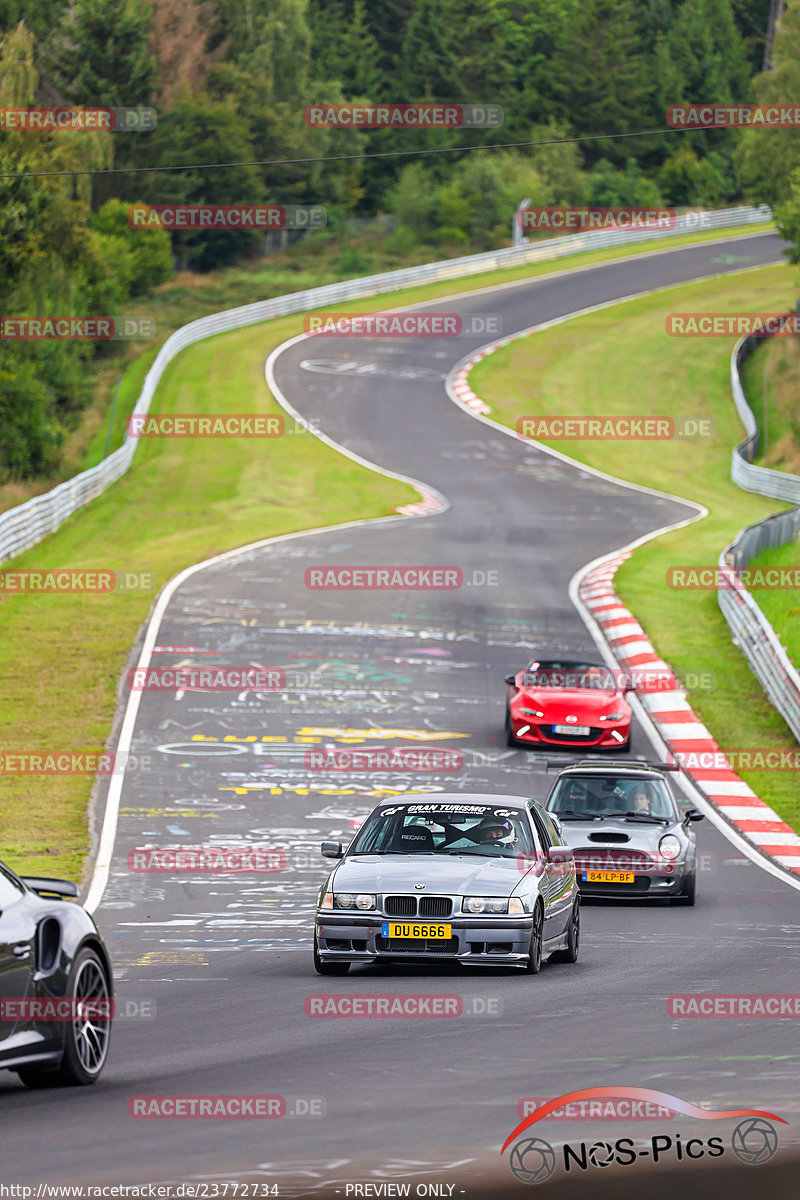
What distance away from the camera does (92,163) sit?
63.0 meters

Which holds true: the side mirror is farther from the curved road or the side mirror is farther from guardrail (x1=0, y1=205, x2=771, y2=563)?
guardrail (x1=0, y1=205, x2=771, y2=563)

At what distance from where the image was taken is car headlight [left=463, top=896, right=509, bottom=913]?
1165 centimetres

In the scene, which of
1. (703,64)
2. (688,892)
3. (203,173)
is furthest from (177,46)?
(688,892)

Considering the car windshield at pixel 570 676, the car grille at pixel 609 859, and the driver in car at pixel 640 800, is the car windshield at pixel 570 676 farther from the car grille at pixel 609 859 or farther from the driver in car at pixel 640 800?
the car grille at pixel 609 859

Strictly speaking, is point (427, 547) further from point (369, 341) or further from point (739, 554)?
point (369, 341)

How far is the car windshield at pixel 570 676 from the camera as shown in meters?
24.5

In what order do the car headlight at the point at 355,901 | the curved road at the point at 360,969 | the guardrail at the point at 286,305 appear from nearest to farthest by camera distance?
the curved road at the point at 360,969 → the car headlight at the point at 355,901 → the guardrail at the point at 286,305

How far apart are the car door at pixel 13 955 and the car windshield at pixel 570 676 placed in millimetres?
16802

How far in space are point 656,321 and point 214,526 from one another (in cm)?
3535

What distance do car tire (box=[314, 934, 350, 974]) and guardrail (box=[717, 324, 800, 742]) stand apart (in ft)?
46.4

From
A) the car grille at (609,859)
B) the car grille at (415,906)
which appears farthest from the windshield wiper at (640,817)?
the car grille at (415,906)

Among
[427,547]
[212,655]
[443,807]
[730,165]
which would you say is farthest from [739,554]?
[730,165]

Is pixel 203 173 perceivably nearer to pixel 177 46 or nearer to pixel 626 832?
pixel 177 46

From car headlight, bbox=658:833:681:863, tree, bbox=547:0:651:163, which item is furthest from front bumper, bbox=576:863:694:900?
tree, bbox=547:0:651:163
